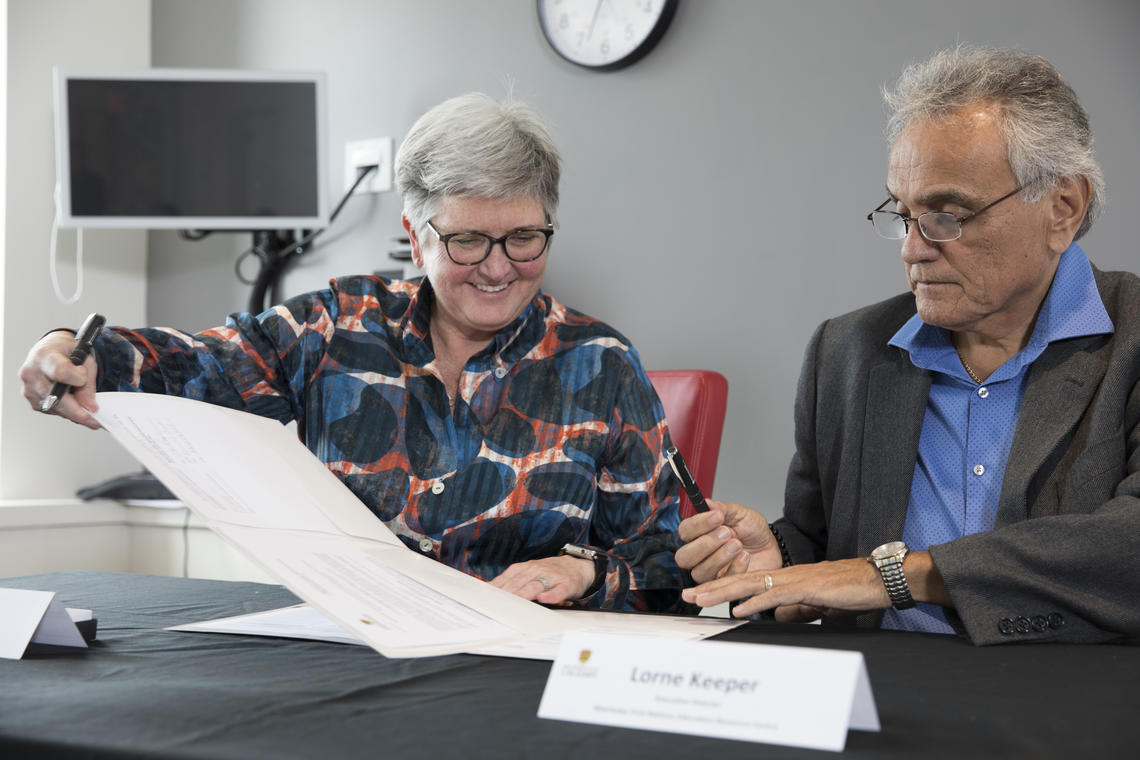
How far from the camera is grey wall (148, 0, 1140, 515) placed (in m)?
2.18

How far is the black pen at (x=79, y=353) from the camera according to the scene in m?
1.04

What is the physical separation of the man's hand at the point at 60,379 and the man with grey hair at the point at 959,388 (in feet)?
2.03

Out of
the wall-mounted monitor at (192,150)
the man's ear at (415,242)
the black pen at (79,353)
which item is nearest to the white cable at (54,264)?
the wall-mounted monitor at (192,150)

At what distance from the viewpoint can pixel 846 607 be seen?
40.1 inches

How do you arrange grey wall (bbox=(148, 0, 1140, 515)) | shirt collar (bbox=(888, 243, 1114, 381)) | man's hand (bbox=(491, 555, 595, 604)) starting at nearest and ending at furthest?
man's hand (bbox=(491, 555, 595, 604)) < shirt collar (bbox=(888, 243, 1114, 381)) < grey wall (bbox=(148, 0, 1140, 515))

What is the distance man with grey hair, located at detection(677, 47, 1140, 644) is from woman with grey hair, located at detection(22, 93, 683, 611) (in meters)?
0.21

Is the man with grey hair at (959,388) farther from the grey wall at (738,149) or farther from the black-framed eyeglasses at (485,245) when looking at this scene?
the grey wall at (738,149)

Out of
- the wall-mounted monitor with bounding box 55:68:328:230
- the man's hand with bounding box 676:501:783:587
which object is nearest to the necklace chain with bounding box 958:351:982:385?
the man's hand with bounding box 676:501:783:587

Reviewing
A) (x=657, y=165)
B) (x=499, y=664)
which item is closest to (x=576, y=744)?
(x=499, y=664)

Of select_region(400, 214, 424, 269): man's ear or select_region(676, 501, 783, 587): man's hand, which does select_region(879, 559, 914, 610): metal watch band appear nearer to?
select_region(676, 501, 783, 587): man's hand

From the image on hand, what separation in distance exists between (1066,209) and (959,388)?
243 millimetres

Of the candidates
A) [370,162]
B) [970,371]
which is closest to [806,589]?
[970,371]

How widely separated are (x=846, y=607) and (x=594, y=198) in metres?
1.86

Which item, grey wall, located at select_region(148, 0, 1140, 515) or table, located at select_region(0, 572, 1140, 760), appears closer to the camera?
table, located at select_region(0, 572, 1140, 760)
